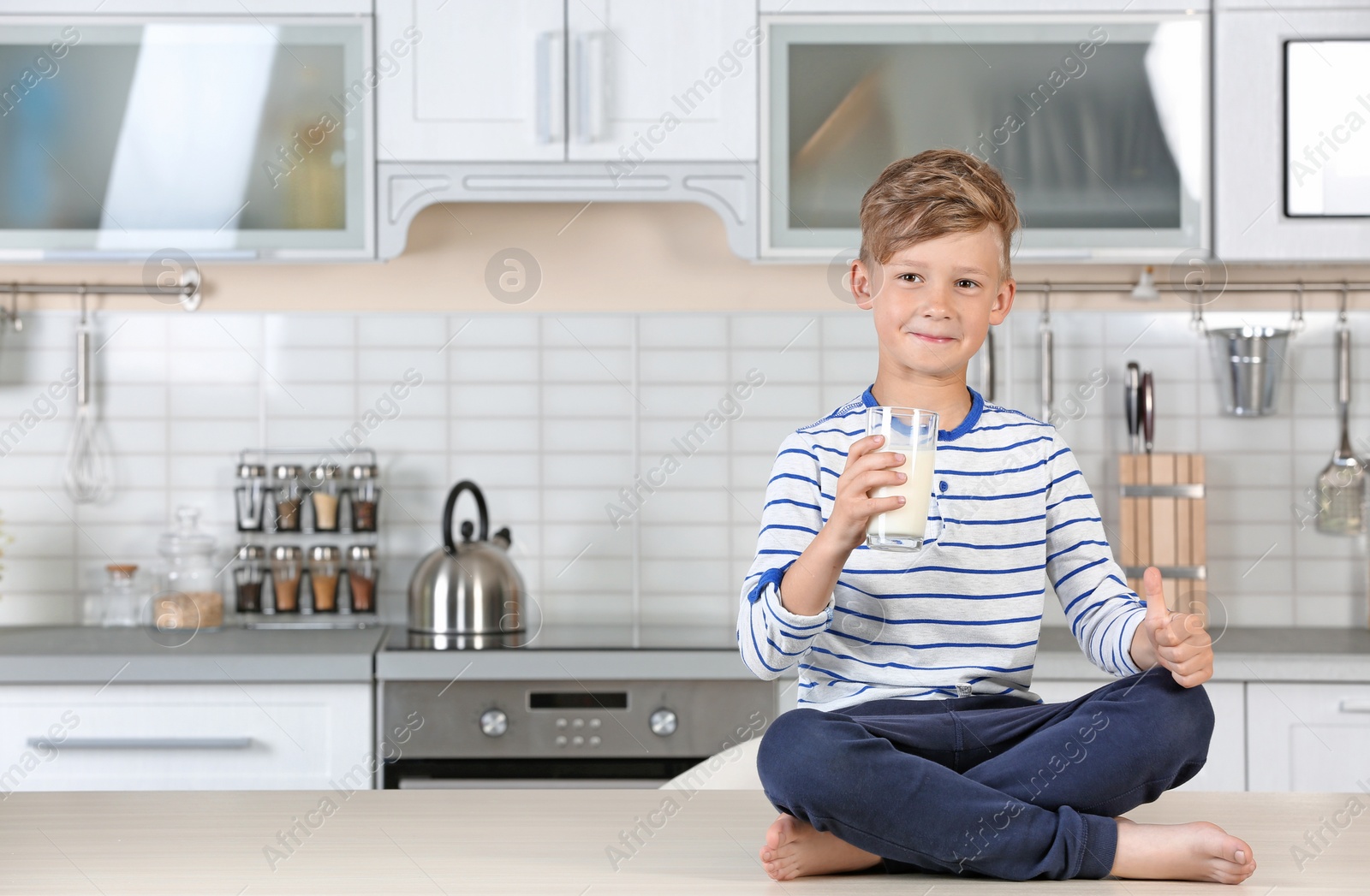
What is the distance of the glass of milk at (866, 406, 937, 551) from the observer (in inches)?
32.8

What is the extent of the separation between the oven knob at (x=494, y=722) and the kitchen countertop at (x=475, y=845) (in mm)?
896

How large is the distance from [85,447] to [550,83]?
115 cm

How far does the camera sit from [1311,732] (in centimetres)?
200

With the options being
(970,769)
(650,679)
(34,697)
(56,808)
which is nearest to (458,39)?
(650,679)

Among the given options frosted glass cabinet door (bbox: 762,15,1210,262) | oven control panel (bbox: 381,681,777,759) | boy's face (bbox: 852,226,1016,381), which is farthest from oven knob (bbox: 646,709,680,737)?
boy's face (bbox: 852,226,1016,381)

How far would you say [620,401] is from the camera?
8.05 ft

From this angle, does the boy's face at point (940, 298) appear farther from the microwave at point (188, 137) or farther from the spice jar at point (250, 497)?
the spice jar at point (250, 497)

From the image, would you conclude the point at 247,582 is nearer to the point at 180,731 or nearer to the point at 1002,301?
the point at 180,731

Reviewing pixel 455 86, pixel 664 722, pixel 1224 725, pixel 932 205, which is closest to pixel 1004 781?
pixel 932 205

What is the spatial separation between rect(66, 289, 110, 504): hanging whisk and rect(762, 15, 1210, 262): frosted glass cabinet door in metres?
1.33

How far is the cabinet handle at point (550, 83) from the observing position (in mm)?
2119

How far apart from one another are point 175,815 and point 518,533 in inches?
56.1

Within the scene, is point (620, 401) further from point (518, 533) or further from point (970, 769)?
point (970, 769)

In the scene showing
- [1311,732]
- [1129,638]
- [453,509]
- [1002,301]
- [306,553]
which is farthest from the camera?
[306,553]
